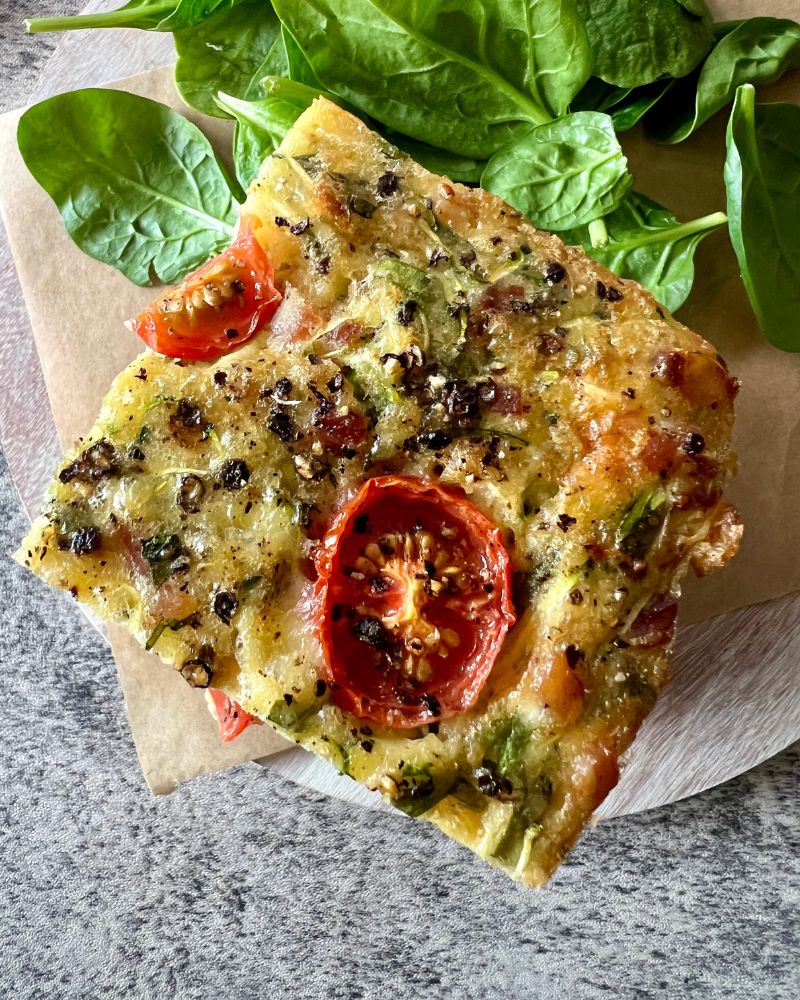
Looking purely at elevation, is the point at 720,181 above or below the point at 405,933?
above

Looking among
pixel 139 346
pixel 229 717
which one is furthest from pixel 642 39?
pixel 229 717

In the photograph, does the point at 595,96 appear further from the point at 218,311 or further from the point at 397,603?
the point at 397,603

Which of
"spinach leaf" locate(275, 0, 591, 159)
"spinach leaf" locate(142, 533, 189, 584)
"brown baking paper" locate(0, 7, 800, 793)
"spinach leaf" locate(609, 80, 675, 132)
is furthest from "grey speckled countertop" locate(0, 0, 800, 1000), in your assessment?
"spinach leaf" locate(609, 80, 675, 132)

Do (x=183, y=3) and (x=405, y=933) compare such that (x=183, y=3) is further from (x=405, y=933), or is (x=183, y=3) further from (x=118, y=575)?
(x=405, y=933)

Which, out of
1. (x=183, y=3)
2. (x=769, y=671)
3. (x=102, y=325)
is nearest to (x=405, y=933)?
(x=769, y=671)

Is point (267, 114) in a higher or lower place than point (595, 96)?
lower

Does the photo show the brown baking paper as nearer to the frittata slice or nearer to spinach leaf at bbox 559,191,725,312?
spinach leaf at bbox 559,191,725,312
